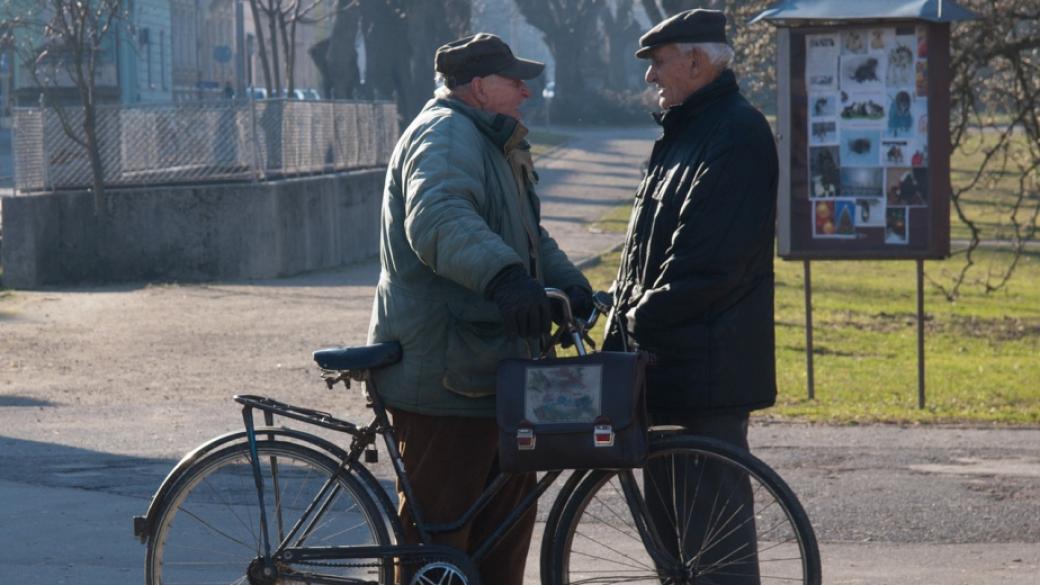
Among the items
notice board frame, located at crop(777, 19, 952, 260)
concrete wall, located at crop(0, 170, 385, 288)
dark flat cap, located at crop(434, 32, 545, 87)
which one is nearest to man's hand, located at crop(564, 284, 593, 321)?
dark flat cap, located at crop(434, 32, 545, 87)

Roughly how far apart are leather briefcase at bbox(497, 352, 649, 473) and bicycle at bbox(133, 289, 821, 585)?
0.41 feet

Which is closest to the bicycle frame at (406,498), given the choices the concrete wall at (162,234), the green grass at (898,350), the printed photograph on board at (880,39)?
the green grass at (898,350)

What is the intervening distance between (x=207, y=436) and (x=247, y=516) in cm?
389

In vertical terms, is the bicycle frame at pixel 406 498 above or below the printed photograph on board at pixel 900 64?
below

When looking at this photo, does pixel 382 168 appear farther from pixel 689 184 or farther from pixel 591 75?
pixel 591 75

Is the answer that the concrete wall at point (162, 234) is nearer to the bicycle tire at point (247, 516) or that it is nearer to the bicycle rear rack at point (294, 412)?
the bicycle tire at point (247, 516)

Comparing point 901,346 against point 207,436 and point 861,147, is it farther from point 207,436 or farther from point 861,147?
point 207,436

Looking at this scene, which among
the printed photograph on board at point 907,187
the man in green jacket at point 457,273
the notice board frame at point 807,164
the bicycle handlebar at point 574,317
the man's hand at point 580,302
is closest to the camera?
the man in green jacket at point 457,273

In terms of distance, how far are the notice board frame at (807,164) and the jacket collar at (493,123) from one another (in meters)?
5.37

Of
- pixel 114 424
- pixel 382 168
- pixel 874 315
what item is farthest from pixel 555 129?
pixel 114 424

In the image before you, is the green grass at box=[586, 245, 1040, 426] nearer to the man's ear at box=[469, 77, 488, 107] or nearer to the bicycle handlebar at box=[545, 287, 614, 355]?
the bicycle handlebar at box=[545, 287, 614, 355]

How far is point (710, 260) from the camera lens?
436cm

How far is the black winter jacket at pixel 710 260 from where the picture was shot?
4.37 m

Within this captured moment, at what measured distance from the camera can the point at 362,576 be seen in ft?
14.6
